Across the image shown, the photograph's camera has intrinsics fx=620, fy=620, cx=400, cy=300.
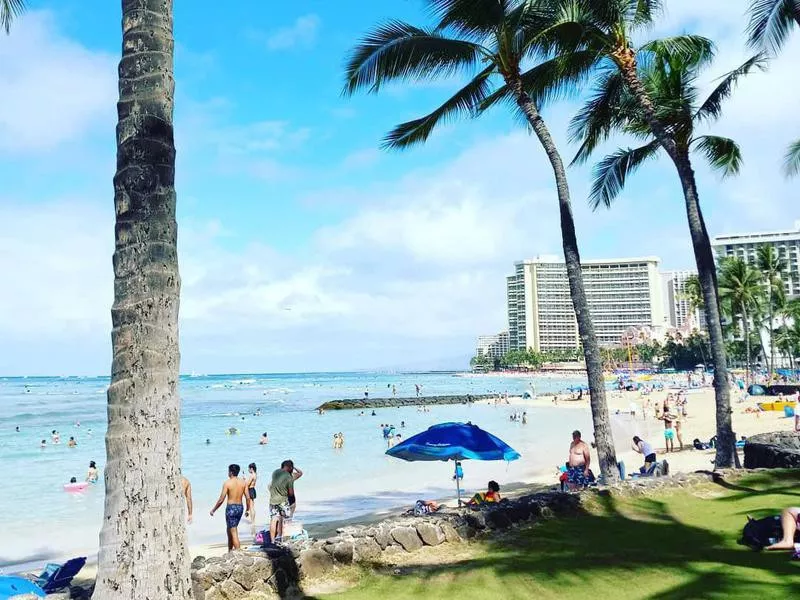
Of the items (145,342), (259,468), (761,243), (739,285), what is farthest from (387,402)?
(761,243)

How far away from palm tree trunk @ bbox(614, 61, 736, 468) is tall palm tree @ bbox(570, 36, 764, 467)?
17 mm

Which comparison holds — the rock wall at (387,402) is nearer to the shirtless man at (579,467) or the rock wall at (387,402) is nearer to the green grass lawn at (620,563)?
the shirtless man at (579,467)

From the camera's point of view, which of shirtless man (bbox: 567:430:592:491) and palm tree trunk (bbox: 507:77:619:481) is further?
shirtless man (bbox: 567:430:592:491)

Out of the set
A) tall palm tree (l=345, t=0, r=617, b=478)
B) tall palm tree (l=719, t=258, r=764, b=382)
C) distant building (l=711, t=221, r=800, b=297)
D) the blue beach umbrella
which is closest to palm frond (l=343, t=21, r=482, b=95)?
tall palm tree (l=345, t=0, r=617, b=478)

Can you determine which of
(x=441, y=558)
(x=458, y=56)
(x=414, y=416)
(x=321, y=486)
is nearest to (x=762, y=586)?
(x=441, y=558)

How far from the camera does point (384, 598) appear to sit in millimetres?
6176

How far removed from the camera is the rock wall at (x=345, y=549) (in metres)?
6.25

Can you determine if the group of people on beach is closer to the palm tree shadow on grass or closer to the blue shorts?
the blue shorts

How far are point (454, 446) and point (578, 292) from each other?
3.97 m

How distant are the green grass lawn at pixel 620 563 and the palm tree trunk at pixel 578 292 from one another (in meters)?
1.83

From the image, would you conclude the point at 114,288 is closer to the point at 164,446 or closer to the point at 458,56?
the point at 164,446

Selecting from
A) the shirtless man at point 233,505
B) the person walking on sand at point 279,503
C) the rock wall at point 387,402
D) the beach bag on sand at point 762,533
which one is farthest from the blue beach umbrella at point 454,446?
the rock wall at point 387,402

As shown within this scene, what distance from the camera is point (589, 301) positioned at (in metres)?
180

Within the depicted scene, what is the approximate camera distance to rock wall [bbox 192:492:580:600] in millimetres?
6255
